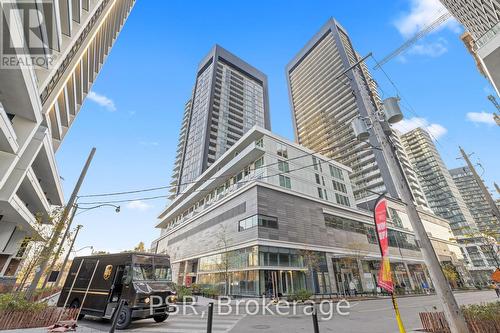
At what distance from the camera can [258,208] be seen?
27656mm

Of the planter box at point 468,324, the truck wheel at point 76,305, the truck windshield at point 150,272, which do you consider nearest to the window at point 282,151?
the truck windshield at point 150,272

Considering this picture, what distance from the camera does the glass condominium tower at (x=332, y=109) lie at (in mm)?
68688

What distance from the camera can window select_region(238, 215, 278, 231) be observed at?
27.2 m

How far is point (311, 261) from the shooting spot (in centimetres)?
2725

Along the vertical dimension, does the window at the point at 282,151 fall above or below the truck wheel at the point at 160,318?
above

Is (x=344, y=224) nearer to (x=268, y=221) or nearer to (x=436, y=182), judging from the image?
(x=268, y=221)

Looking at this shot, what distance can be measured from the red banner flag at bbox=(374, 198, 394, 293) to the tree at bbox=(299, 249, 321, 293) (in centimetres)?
2432

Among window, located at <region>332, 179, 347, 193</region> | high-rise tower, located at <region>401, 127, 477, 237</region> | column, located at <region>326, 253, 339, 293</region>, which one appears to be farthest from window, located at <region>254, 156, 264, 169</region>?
high-rise tower, located at <region>401, 127, 477, 237</region>

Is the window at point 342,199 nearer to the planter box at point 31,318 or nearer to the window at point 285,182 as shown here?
the window at point 285,182

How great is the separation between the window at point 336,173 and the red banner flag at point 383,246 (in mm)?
37630

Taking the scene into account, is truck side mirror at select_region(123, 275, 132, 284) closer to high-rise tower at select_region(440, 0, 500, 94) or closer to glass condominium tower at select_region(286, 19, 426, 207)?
high-rise tower at select_region(440, 0, 500, 94)

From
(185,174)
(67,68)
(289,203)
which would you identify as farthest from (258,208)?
(185,174)

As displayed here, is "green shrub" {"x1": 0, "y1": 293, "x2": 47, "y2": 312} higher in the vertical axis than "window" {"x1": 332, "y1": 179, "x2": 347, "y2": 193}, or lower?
lower

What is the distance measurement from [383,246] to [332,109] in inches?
3608
